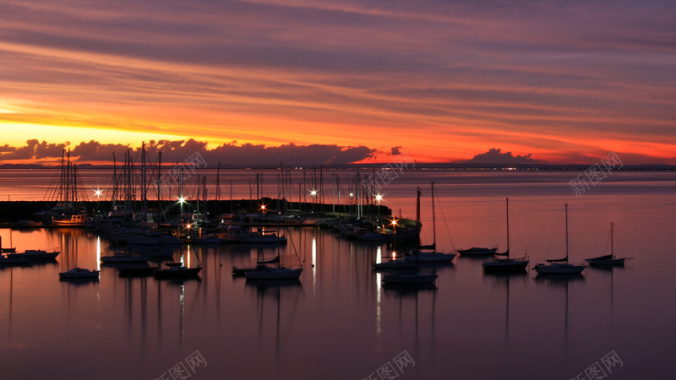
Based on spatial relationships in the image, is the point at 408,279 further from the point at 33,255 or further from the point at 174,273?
the point at 33,255

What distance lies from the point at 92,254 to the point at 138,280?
9938 mm

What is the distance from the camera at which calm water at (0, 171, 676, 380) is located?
19.6 metres

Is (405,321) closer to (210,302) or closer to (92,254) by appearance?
(210,302)

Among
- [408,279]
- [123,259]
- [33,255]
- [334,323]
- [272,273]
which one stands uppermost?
[33,255]

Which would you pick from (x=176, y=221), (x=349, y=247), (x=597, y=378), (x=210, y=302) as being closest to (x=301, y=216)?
(x=176, y=221)

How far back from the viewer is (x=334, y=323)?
24547mm

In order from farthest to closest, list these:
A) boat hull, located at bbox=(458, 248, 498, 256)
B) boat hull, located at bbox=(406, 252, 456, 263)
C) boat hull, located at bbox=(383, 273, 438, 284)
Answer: boat hull, located at bbox=(458, 248, 498, 256) → boat hull, located at bbox=(406, 252, 456, 263) → boat hull, located at bbox=(383, 273, 438, 284)

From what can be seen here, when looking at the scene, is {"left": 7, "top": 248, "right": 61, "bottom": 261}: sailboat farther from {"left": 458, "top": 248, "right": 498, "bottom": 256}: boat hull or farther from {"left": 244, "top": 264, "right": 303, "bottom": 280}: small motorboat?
{"left": 458, "top": 248, "right": 498, "bottom": 256}: boat hull

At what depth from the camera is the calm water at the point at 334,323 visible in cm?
1961

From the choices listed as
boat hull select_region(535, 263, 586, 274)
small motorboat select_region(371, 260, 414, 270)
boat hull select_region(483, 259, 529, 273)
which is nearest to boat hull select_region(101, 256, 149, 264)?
small motorboat select_region(371, 260, 414, 270)

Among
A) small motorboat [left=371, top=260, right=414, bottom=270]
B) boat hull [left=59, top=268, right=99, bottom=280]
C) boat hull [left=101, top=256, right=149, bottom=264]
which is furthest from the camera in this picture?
boat hull [left=101, top=256, right=149, bottom=264]

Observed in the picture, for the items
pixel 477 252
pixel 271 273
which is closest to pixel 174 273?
pixel 271 273

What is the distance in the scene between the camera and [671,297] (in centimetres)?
2903

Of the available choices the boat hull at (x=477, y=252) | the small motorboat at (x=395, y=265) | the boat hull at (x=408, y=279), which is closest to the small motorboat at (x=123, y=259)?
the small motorboat at (x=395, y=265)
